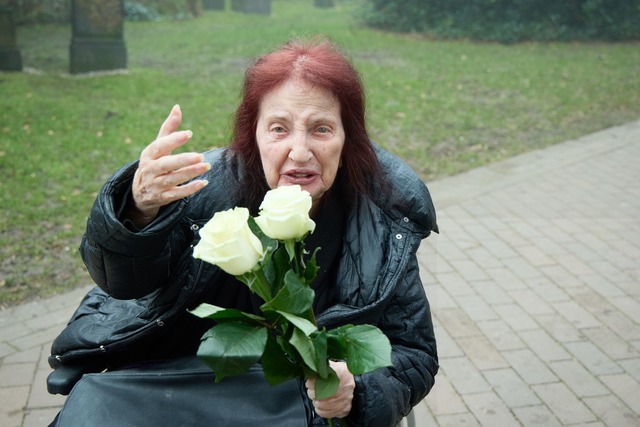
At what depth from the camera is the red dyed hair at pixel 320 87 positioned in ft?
7.39

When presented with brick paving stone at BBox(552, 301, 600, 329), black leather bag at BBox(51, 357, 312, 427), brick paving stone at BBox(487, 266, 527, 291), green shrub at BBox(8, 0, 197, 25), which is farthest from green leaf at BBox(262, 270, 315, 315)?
green shrub at BBox(8, 0, 197, 25)

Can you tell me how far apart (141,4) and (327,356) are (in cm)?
1722

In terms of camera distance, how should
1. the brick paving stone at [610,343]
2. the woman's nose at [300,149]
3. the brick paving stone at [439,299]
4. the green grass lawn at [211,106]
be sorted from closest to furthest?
the woman's nose at [300,149] → the brick paving stone at [610,343] → the brick paving stone at [439,299] → the green grass lawn at [211,106]

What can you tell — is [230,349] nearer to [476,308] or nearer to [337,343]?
[337,343]

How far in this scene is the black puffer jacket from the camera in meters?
1.97

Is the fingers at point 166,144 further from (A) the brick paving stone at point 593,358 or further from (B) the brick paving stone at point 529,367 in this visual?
(A) the brick paving stone at point 593,358

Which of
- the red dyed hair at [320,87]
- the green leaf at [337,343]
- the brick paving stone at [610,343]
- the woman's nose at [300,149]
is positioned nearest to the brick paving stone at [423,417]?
the brick paving stone at [610,343]

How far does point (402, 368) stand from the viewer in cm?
221

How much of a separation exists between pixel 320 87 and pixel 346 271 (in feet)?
1.83

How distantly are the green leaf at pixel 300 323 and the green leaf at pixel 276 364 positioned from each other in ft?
0.38

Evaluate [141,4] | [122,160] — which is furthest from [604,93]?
[141,4]

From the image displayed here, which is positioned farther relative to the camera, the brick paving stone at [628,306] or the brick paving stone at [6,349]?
the brick paving stone at [628,306]

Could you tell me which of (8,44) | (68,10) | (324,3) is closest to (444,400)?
(8,44)

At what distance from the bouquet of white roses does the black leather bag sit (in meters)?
0.39
